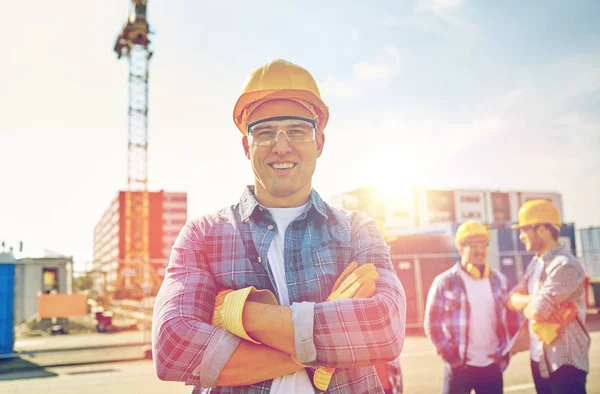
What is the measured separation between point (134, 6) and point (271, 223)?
62171 mm

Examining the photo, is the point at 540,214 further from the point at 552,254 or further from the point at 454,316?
the point at 454,316

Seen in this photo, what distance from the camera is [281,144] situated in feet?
5.78

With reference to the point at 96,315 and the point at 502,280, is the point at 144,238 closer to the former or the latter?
the point at 96,315

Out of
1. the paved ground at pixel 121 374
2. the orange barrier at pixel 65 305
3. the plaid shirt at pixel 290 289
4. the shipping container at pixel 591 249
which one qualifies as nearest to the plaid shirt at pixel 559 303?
the plaid shirt at pixel 290 289

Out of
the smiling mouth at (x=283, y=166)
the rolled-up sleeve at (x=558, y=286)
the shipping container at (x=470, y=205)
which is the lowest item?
the rolled-up sleeve at (x=558, y=286)

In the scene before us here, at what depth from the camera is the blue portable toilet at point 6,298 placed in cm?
1166

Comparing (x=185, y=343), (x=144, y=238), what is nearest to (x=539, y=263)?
(x=185, y=343)

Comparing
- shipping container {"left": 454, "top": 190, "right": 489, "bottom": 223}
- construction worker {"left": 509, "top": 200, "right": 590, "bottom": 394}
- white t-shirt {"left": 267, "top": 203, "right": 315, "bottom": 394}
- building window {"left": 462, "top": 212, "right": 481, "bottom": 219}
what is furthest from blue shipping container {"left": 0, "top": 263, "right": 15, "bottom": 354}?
building window {"left": 462, "top": 212, "right": 481, "bottom": 219}

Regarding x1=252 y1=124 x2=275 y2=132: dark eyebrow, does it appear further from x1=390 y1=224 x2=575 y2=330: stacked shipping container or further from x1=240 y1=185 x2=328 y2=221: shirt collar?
x1=390 y1=224 x2=575 y2=330: stacked shipping container

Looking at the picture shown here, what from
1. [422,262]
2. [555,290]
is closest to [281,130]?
[555,290]

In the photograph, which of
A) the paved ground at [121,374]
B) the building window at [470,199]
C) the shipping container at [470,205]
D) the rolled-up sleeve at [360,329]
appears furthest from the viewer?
the building window at [470,199]

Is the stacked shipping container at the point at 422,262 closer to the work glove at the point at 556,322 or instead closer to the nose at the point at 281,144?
the work glove at the point at 556,322

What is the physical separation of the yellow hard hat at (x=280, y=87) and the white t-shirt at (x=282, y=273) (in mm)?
367

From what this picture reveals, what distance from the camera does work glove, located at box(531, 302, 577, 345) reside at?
370 cm
